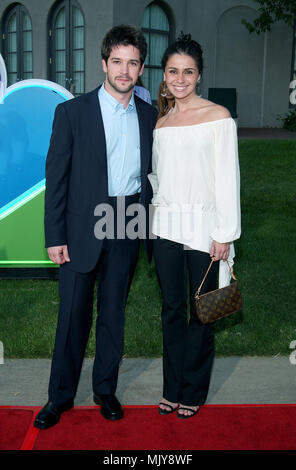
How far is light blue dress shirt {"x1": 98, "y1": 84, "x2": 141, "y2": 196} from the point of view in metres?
3.14

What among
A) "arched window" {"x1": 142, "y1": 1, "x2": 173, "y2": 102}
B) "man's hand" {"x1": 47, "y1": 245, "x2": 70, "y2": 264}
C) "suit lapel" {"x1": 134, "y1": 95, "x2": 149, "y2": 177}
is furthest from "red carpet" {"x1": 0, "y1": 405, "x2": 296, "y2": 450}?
"arched window" {"x1": 142, "y1": 1, "x2": 173, "y2": 102}

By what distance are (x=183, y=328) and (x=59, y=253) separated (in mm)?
842

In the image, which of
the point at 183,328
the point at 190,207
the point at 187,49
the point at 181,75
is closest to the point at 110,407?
the point at 183,328

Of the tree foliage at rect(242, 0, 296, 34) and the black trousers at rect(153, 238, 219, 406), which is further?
the tree foliage at rect(242, 0, 296, 34)

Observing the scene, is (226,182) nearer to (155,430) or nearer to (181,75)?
(181,75)

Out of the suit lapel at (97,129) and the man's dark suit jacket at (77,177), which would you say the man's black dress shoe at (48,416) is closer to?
the man's dark suit jacket at (77,177)

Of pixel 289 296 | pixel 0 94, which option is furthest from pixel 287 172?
pixel 0 94

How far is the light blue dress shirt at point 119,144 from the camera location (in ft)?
10.3

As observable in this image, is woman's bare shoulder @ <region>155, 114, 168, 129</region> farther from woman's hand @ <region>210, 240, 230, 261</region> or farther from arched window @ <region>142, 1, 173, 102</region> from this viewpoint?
arched window @ <region>142, 1, 173, 102</region>

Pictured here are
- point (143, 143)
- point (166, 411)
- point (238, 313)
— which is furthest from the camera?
point (238, 313)

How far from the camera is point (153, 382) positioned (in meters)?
3.81

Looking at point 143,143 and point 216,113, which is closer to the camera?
point 216,113

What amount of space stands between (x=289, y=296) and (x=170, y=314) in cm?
269
